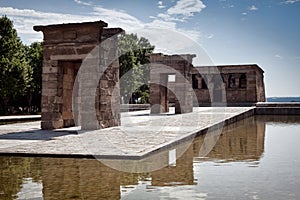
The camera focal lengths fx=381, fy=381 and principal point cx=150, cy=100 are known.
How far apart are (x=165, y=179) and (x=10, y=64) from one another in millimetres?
20464

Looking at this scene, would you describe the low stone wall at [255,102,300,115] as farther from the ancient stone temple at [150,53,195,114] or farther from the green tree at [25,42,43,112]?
the green tree at [25,42,43,112]

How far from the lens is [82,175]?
20.0ft

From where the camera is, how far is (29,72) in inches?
1007

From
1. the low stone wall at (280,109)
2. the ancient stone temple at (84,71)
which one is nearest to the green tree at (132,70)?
the low stone wall at (280,109)

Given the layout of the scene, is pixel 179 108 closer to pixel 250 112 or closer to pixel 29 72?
pixel 250 112

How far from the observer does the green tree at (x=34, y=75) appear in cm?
2577

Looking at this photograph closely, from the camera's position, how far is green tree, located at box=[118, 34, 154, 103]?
3772 cm

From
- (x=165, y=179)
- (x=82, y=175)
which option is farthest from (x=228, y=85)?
(x=82, y=175)

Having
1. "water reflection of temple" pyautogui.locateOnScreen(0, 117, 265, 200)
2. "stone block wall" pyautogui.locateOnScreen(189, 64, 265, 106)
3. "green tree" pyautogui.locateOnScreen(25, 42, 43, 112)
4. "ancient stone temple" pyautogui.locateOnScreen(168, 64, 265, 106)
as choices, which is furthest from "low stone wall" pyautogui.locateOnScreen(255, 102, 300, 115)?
"water reflection of temple" pyautogui.locateOnScreen(0, 117, 265, 200)

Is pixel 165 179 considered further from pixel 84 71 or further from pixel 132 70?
pixel 132 70

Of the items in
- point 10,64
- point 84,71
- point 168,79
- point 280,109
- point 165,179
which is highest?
point 10,64

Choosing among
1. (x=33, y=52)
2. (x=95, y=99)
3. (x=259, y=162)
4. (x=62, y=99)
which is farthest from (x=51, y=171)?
(x=33, y=52)

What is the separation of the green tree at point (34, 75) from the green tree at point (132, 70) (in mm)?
9881

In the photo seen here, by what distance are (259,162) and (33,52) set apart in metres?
25.1
